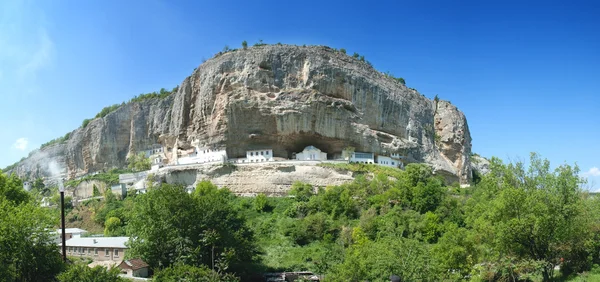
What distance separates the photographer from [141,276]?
89.4 ft

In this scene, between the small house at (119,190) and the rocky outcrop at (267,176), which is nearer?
the rocky outcrop at (267,176)

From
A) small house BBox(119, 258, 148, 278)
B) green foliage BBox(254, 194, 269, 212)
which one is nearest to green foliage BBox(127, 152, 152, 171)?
green foliage BBox(254, 194, 269, 212)

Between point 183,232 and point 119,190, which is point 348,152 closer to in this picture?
point 119,190

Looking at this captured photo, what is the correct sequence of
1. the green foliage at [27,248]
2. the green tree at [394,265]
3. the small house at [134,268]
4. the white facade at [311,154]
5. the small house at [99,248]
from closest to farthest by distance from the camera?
the green tree at [394,265] → the green foliage at [27,248] → the small house at [134,268] → the small house at [99,248] → the white facade at [311,154]

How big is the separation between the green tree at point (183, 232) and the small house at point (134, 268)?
515mm

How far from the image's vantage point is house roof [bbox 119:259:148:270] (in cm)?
2702

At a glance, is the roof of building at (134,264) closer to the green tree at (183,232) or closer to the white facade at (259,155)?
the green tree at (183,232)

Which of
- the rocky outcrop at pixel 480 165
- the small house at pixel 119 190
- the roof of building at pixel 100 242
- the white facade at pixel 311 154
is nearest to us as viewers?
the roof of building at pixel 100 242

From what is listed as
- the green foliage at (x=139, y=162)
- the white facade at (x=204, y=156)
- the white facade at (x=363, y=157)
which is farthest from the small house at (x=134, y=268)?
the green foliage at (x=139, y=162)

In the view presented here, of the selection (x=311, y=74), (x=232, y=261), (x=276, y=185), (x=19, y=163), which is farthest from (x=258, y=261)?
(x=19, y=163)

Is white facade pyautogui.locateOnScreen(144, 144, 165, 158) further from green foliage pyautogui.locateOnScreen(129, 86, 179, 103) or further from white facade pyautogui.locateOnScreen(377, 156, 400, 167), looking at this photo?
white facade pyautogui.locateOnScreen(377, 156, 400, 167)

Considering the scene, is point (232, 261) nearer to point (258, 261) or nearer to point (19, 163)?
point (258, 261)

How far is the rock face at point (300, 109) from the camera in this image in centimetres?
5059

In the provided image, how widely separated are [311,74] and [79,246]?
28.8 metres
